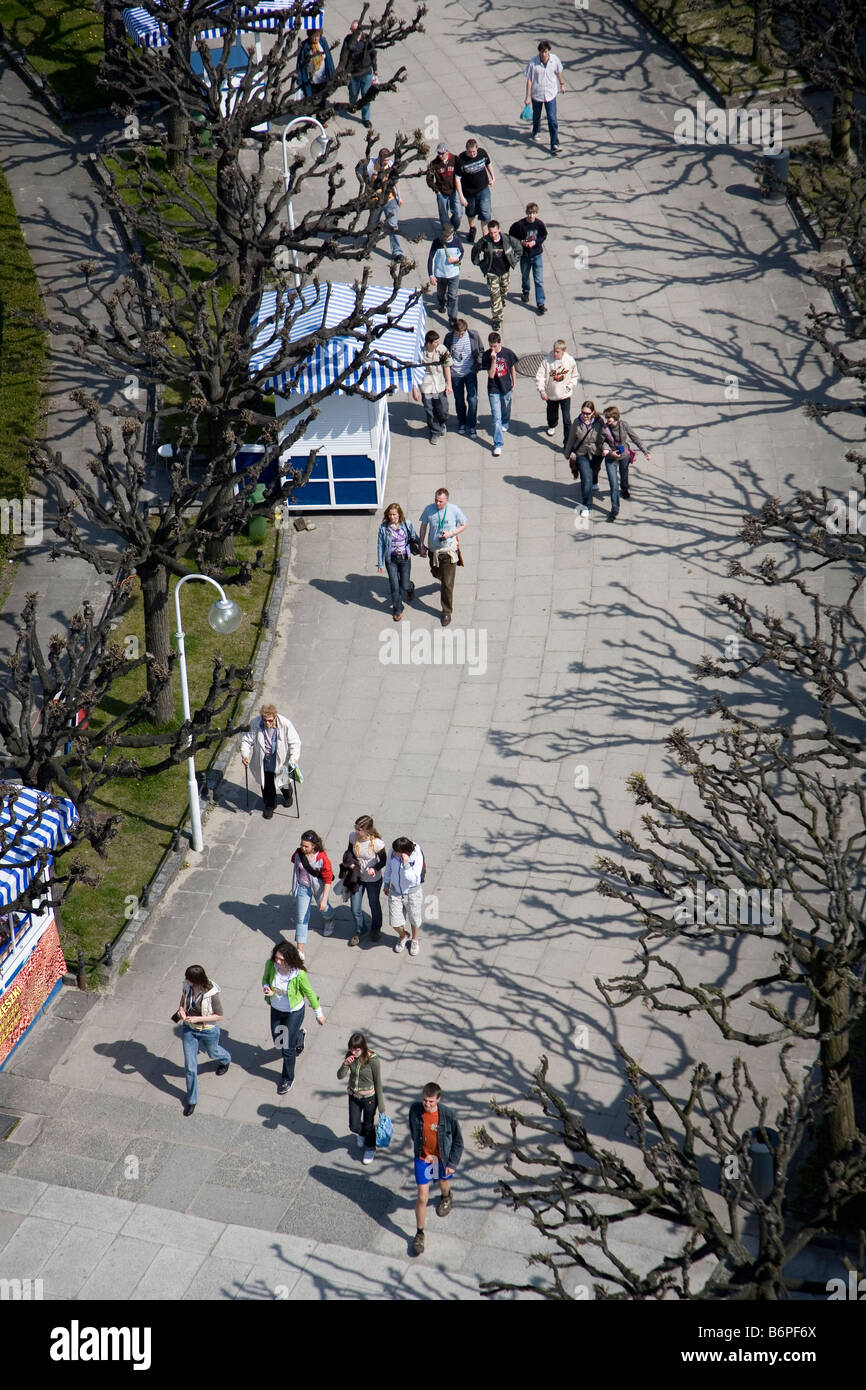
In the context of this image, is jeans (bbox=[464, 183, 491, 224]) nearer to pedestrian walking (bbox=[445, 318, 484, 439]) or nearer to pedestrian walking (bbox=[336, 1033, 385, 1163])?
pedestrian walking (bbox=[445, 318, 484, 439])

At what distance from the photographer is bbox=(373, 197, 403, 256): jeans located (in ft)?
77.9

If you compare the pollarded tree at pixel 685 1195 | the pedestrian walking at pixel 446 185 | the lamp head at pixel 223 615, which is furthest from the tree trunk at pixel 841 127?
the pollarded tree at pixel 685 1195

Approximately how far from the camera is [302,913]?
57.8 feet

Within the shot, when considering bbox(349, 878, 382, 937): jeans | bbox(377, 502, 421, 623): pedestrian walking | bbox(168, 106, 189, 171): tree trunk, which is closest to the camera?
bbox(349, 878, 382, 937): jeans

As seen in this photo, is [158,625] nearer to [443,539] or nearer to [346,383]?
[443,539]

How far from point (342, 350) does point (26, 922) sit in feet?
30.0

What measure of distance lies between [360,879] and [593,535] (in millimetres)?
7488

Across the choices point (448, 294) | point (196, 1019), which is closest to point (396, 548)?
point (448, 294)

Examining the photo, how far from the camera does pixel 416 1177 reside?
578 inches

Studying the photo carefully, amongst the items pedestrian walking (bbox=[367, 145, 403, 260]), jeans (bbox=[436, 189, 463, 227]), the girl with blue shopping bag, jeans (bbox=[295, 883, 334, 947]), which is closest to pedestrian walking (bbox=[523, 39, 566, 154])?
jeans (bbox=[436, 189, 463, 227])

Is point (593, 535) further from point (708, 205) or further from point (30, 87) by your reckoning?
point (30, 87)

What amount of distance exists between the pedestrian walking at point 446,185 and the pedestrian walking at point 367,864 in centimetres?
1233

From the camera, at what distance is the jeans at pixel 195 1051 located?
1591 cm

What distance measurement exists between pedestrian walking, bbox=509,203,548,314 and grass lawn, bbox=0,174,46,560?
7.56 meters
